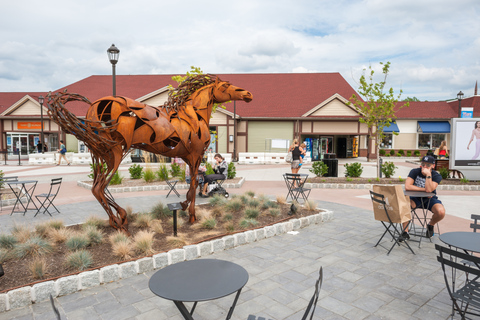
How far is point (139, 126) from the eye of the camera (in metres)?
5.57

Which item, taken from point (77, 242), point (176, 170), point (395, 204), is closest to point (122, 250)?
point (77, 242)

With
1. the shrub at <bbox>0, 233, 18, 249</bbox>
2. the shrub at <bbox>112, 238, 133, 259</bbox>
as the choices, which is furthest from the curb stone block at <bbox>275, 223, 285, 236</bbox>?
the shrub at <bbox>0, 233, 18, 249</bbox>

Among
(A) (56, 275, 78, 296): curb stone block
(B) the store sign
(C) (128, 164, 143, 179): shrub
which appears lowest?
(A) (56, 275, 78, 296): curb stone block

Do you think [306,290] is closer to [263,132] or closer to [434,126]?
[263,132]

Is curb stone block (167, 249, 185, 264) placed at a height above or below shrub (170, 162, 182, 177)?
below

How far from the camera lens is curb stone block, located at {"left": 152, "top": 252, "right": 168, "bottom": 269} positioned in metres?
4.65

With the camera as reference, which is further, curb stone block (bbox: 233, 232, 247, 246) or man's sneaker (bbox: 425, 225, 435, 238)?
man's sneaker (bbox: 425, 225, 435, 238)

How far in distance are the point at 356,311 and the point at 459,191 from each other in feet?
36.0

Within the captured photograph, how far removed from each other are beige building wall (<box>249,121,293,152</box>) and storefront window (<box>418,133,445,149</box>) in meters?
15.0

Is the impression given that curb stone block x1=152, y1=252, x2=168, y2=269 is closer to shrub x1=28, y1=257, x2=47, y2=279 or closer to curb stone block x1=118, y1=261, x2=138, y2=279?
curb stone block x1=118, y1=261, x2=138, y2=279

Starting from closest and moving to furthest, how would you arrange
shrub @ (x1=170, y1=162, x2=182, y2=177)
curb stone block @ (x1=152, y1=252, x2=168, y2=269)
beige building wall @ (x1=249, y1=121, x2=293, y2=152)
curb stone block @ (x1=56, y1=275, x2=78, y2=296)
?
curb stone block @ (x1=56, y1=275, x2=78, y2=296) → curb stone block @ (x1=152, y1=252, x2=168, y2=269) → shrub @ (x1=170, y1=162, x2=182, y2=177) → beige building wall @ (x1=249, y1=121, x2=293, y2=152)

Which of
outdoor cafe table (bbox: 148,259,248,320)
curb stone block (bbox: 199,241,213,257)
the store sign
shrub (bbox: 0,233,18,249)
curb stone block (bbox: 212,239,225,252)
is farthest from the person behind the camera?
the store sign

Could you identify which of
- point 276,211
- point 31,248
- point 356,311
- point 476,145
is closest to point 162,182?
point 276,211

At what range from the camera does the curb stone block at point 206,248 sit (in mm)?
5199
